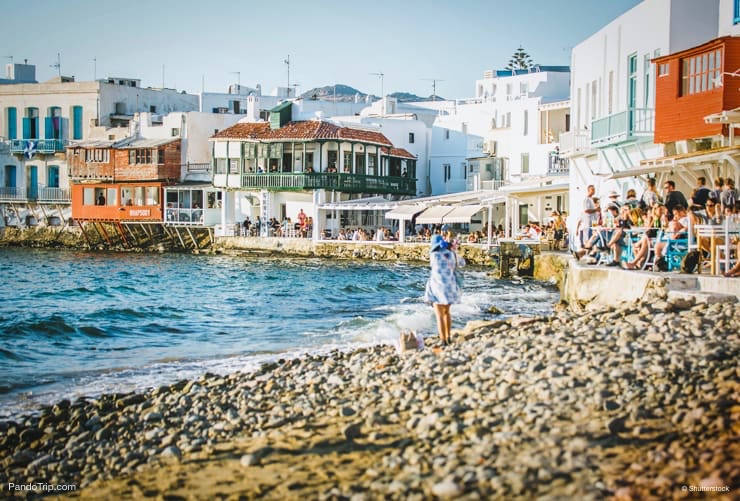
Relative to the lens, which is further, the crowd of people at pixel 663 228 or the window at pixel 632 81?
the window at pixel 632 81

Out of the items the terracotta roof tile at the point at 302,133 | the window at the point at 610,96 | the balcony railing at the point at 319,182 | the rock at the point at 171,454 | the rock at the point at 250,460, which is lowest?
the rock at the point at 171,454

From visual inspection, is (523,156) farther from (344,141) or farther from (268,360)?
(268,360)

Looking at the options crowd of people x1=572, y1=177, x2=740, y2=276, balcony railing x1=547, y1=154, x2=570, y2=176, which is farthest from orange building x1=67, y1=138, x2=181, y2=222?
crowd of people x1=572, y1=177, x2=740, y2=276

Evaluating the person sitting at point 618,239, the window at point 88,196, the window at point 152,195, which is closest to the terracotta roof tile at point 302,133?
the window at point 152,195

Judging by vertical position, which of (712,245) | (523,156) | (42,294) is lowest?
(42,294)

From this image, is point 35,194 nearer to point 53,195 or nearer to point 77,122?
point 53,195

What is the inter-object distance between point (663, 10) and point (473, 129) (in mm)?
39360

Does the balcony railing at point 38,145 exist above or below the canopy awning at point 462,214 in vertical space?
above

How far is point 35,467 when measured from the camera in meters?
9.59

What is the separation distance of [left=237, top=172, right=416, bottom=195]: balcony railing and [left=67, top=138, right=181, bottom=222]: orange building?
24.7 ft

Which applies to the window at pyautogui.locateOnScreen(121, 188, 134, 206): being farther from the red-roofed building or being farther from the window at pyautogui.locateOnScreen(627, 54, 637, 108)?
the window at pyautogui.locateOnScreen(627, 54, 637, 108)

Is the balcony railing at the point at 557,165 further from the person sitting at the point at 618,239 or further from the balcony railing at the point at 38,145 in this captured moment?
the balcony railing at the point at 38,145

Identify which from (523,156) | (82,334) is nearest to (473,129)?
(523,156)

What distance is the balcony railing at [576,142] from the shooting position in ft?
105
